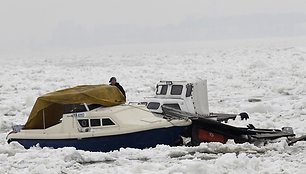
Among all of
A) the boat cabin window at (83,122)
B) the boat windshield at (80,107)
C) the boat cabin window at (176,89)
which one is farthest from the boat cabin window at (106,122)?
the boat cabin window at (176,89)

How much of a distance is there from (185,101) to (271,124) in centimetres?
214

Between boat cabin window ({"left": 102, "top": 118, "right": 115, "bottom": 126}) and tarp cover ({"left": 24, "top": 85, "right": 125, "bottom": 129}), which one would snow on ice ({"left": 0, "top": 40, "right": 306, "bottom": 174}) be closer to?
tarp cover ({"left": 24, "top": 85, "right": 125, "bottom": 129})

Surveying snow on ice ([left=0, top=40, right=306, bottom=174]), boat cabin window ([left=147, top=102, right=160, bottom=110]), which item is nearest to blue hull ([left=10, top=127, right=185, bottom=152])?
snow on ice ([left=0, top=40, right=306, bottom=174])

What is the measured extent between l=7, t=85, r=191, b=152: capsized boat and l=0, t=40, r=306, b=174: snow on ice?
807 mm

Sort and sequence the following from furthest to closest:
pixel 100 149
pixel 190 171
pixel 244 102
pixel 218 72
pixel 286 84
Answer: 1. pixel 218 72
2. pixel 286 84
3. pixel 244 102
4. pixel 100 149
5. pixel 190 171

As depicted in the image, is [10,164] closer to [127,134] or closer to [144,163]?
[144,163]

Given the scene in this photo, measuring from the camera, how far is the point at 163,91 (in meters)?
14.7

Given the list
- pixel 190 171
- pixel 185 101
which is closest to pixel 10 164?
pixel 190 171

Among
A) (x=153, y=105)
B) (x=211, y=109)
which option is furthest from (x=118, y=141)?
(x=211, y=109)

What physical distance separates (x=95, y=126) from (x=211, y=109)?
7.54m

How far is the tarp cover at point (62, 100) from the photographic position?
11828mm

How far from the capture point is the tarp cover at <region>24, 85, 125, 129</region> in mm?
11828

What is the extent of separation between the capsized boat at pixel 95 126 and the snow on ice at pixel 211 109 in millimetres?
807

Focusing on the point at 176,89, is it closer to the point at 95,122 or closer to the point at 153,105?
the point at 153,105
